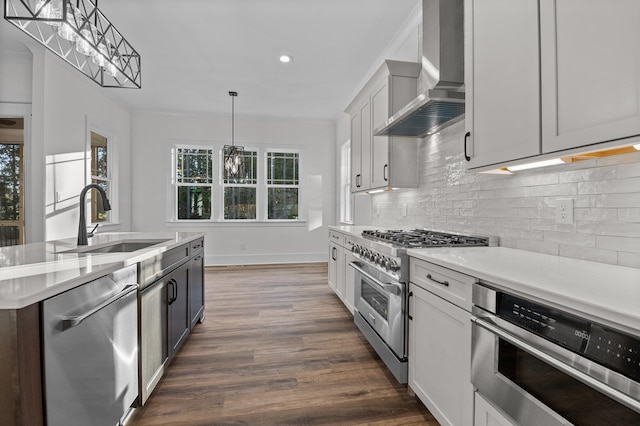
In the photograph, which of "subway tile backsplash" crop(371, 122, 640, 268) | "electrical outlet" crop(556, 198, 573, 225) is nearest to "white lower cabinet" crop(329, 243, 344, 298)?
"subway tile backsplash" crop(371, 122, 640, 268)

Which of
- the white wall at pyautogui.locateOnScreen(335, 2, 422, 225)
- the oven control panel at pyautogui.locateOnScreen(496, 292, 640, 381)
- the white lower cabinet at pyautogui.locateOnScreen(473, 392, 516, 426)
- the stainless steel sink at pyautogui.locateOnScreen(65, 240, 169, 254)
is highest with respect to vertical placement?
the white wall at pyautogui.locateOnScreen(335, 2, 422, 225)

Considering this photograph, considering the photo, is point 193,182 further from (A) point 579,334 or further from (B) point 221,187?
(A) point 579,334

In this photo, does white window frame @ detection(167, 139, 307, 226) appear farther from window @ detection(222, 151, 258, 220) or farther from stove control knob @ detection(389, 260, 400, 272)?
stove control knob @ detection(389, 260, 400, 272)

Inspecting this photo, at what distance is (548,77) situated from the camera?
1229 millimetres

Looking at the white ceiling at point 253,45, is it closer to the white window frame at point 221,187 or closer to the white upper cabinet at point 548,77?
the white window frame at point 221,187

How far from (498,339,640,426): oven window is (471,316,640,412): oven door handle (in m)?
0.03

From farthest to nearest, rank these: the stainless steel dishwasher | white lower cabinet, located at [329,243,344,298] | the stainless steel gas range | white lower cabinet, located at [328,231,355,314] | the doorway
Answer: the doorway
white lower cabinet, located at [329,243,344,298]
white lower cabinet, located at [328,231,355,314]
the stainless steel gas range
the stainless steel dishwasher

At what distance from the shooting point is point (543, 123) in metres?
1.26

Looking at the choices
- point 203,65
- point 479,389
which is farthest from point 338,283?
point 203,65

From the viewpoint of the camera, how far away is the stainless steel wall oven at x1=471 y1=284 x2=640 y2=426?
76 cm

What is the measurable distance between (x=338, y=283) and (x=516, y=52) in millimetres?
2752

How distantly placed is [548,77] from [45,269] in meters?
2.21

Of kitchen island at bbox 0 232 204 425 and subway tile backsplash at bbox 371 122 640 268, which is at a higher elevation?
subway tile backsplash at bbox 371 122 640 268

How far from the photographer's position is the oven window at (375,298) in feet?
6.91
